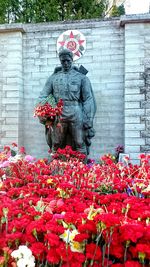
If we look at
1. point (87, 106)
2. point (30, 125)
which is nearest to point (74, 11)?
point (30, 125)

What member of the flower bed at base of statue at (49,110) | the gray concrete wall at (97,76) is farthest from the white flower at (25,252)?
the gray concrete wall at (97,76)

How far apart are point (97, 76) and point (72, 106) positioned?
1717 mm

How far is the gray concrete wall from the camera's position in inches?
264

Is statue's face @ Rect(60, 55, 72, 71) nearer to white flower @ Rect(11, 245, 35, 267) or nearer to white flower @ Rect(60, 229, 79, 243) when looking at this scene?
white flower @ Rect(60, 229, 79, 243)

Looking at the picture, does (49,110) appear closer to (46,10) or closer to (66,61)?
(66,61)

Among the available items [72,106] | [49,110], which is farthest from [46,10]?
[49,110]

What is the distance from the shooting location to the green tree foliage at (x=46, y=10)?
1131 cm

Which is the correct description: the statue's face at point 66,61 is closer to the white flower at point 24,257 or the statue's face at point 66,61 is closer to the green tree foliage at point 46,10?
the white flower at point 24,257

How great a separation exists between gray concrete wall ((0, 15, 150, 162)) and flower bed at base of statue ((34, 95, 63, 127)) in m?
1.73

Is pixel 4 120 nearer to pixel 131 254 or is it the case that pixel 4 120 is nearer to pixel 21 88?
pixel 21 88

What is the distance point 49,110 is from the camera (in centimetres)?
526

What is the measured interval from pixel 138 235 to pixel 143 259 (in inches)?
4.0

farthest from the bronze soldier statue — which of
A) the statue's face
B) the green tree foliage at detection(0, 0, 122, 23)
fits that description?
the green tree foliage at detection(0, 0, 122, 23)

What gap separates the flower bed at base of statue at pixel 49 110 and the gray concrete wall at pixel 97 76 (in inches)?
68.0
